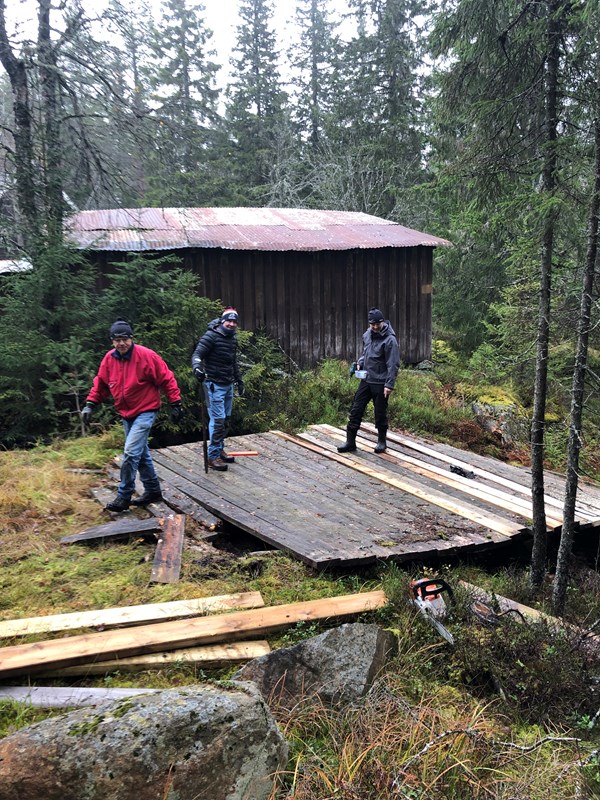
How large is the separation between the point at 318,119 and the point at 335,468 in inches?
1046

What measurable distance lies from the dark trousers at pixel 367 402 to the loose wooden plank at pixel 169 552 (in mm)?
3404

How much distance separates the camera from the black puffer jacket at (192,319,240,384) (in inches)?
319

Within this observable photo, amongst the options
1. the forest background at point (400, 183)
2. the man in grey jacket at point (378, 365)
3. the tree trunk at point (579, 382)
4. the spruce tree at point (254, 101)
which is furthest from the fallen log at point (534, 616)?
the spruce tree at point (254, 101)

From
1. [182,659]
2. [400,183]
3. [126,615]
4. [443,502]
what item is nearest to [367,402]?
[443,502]

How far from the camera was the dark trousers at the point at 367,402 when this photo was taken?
872 cm

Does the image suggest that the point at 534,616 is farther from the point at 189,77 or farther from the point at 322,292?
the point at 189,77

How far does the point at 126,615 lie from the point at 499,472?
247 inches

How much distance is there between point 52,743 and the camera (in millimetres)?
2592

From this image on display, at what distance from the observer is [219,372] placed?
8.20 meters

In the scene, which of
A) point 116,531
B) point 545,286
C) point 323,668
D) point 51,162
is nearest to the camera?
point 323,668

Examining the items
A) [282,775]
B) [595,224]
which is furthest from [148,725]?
[595,224]

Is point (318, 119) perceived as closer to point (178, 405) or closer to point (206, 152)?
point (206, 152)

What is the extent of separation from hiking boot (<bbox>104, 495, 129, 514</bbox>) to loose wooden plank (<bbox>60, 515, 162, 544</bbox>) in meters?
0.37

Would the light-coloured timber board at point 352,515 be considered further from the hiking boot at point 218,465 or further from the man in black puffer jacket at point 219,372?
the man in black puffer jacket at point 219,372
